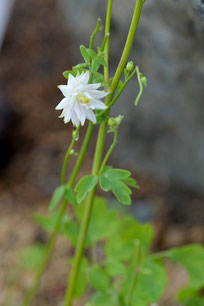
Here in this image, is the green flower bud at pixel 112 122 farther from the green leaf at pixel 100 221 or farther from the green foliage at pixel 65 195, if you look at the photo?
the green leaf at pixel 100 221

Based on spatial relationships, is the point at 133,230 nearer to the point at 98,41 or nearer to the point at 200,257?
the point at 200,257

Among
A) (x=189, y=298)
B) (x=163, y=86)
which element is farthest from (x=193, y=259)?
(x=163, y=86)

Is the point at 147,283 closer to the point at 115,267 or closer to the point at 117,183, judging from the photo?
the point at 115,267

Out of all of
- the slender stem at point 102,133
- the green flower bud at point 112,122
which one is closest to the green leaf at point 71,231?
the slender stem at point 102,133

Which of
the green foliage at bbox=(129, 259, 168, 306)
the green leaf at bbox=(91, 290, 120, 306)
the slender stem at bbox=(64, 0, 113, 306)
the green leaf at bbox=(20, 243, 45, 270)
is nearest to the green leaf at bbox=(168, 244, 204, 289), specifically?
the green foliage at bbox=(129, 259, 168, 306)

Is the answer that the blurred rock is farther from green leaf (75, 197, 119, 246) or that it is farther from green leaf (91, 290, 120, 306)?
green leaf (91, 290, 120, 306)

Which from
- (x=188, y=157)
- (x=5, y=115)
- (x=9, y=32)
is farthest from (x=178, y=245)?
(x=9, y=32)
